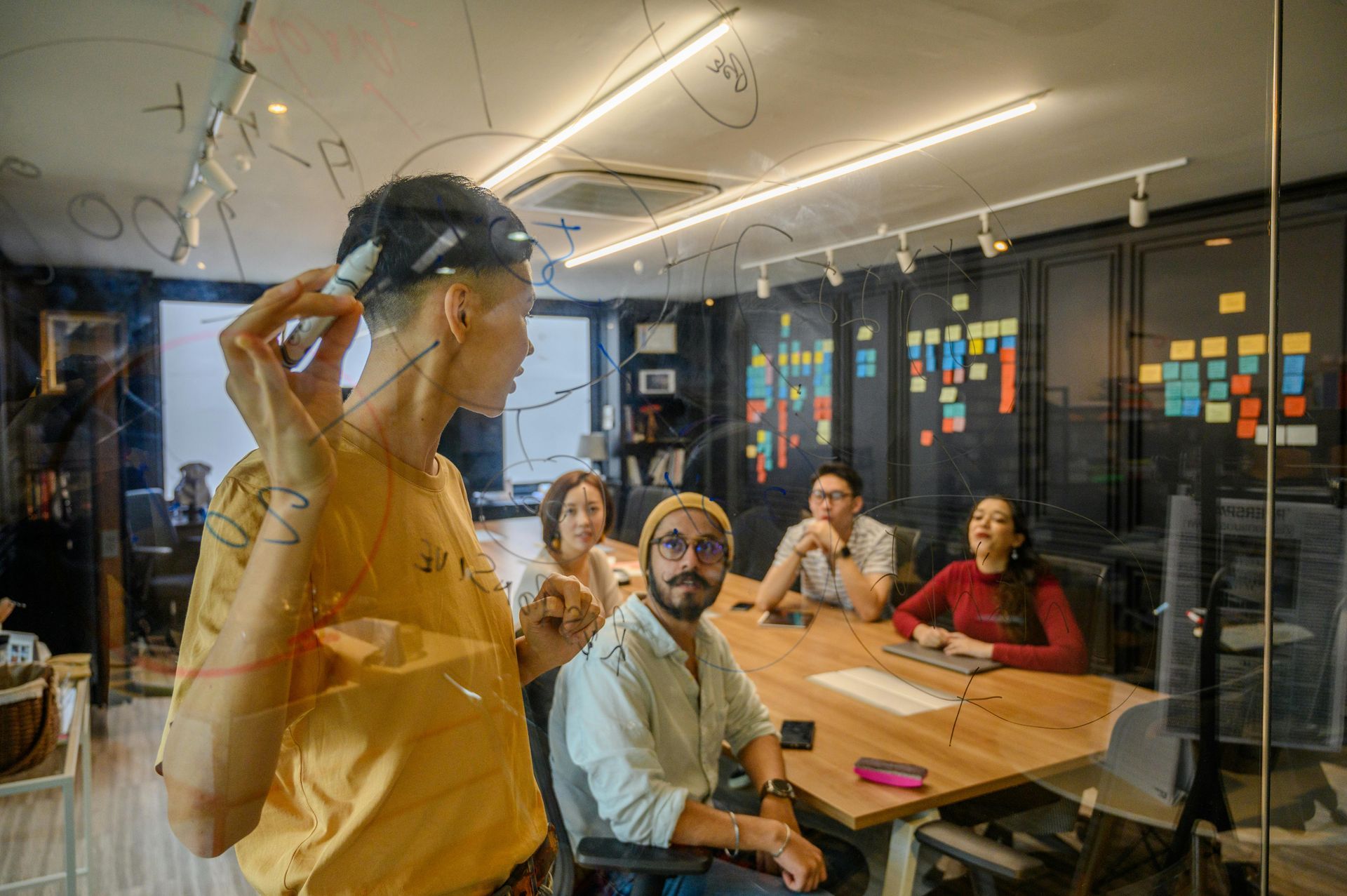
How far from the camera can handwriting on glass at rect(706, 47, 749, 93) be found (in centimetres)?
87

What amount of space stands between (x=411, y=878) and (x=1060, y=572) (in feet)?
2.83

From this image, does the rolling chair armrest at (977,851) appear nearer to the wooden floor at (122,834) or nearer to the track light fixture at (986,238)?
the track light fixture at (986,238)

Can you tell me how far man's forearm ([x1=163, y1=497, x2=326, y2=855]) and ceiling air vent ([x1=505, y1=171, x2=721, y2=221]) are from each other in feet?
1.10

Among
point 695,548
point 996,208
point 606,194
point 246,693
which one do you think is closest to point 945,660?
point 695,548

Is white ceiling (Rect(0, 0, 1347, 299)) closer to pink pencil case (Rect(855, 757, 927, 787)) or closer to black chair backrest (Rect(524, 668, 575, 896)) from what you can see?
black chair backrest (Rect(524, 668, 575, 896))

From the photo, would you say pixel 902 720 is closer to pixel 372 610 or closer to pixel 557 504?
pixel 557 504

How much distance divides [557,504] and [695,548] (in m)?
0.21

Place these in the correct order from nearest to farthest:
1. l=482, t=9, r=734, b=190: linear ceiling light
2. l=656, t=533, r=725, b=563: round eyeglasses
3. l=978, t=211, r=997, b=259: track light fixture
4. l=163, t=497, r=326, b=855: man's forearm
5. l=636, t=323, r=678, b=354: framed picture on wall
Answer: l=163, t=497, r=326, b=855: man's forearm → l=482, t=9, r=734, b=190: linear ceiling light → l=636, t=323, r=678, b=354: framed picture on wall → l=656, t=533, r=725, b=563: round eyeglasses → l=978, t=211, r=997, b=259: track light fixture

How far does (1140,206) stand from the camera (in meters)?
1.10

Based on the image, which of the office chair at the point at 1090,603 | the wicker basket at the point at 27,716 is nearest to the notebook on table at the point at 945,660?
the office chair at the point at 1090,603

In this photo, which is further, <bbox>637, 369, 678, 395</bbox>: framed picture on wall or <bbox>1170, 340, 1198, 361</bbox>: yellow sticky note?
<bbox>1170, 340, 1198, 361</bbox>: yellow sticky note

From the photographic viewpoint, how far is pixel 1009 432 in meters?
1.08

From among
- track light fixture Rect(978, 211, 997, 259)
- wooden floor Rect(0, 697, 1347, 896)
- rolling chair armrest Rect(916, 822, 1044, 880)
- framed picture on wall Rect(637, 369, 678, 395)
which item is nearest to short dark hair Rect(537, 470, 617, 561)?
framed picture on wall Rect(637, 369, 678, 395)

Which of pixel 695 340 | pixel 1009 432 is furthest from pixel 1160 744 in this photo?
pixel 695 340
